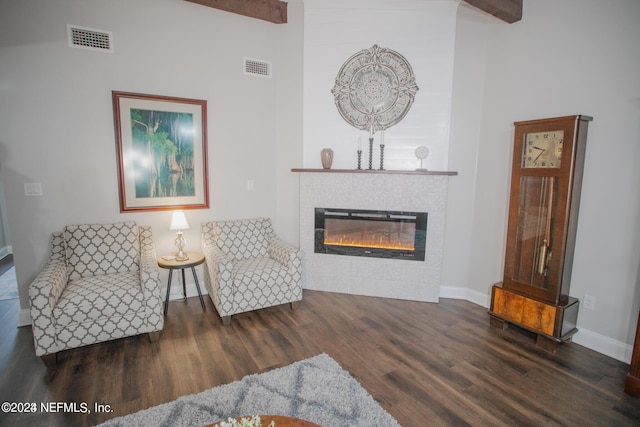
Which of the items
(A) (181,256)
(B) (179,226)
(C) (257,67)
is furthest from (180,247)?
(C) (257,67)

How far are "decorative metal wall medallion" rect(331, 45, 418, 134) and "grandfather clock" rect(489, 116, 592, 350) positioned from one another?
1.28 metres

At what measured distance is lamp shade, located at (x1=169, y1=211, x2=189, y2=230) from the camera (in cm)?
324

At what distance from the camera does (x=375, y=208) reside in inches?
145

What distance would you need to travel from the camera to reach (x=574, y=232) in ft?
8.82

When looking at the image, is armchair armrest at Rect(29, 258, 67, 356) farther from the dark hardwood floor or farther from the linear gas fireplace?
the linear gas fireplace

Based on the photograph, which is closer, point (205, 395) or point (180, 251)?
point (205, 395)

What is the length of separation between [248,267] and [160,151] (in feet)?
5.03

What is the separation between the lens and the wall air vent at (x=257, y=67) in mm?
3760

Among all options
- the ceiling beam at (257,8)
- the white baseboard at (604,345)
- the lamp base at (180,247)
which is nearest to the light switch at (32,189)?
the lamp base at (180,247)

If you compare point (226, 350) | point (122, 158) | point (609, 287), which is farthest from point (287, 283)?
point (609, 287)

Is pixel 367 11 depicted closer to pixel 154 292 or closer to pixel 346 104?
pixel 346 104

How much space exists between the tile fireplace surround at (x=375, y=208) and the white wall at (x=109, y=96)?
612 mm

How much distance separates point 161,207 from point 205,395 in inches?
82.6

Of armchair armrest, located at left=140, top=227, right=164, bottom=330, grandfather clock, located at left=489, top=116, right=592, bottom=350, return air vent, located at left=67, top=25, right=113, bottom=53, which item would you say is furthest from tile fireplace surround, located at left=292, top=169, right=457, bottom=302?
return air vent, located at left=67, top=25, right=113, bottom=53
